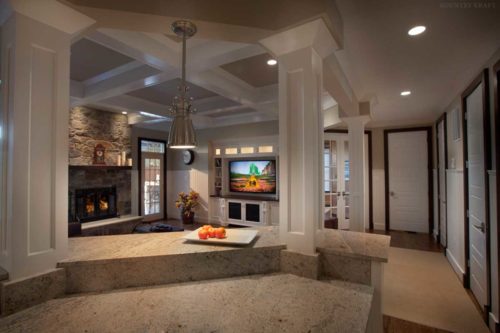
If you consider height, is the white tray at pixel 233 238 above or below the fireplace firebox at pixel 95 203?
above

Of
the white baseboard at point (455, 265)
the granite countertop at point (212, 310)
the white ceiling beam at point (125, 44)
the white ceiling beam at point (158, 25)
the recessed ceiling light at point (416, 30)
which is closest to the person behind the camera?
the granite countertop at point (212, 310)

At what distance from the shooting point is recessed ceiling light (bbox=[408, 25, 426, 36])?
179 cm

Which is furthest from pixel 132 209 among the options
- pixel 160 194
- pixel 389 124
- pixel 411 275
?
pixel 389 124

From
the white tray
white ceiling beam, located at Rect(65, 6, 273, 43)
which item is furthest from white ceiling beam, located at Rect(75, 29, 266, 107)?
the white tray

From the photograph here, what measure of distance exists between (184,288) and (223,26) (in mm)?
1473

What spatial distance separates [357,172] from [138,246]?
3152 mm

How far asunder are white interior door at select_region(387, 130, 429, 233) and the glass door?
592 centimetres

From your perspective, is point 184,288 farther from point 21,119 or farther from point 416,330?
point 416,330

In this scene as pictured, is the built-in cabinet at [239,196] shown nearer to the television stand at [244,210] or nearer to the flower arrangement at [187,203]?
the television stand at [244,210]

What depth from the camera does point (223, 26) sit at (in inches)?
56.1

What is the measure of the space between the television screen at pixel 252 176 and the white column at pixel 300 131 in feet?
14.1

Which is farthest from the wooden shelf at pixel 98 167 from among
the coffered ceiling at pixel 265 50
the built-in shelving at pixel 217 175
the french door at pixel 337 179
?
the french door at pixel 337 179

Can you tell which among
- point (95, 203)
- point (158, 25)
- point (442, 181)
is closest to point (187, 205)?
point (95, 203)

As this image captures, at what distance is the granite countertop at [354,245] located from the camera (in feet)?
4.66
